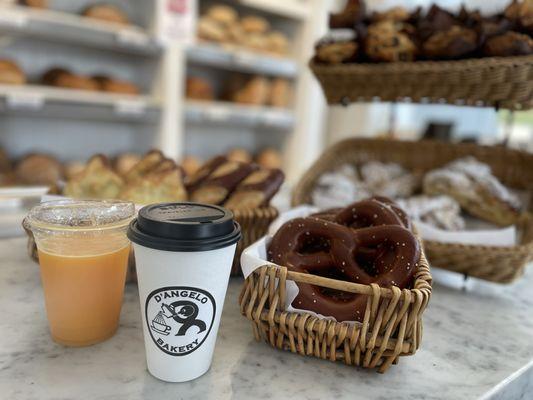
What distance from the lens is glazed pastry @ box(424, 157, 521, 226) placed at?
1.13 m

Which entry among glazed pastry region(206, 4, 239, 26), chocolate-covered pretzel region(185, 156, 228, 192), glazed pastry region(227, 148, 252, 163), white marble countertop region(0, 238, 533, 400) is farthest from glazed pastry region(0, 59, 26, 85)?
white marble countertop region(0, 238, 533, 400)

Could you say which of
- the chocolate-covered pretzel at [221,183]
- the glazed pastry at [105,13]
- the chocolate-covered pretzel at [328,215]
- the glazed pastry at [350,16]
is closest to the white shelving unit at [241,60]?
the glazed pastry at [105,13]

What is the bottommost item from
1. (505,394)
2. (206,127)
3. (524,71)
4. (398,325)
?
(505,394)

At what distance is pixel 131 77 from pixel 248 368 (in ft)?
8.15

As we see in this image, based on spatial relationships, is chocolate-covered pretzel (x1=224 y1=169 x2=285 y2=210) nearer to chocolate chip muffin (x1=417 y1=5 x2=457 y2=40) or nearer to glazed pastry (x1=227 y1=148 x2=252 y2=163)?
chocolate chip muffin (x1=417 y1=5 x2=457 y2=40)

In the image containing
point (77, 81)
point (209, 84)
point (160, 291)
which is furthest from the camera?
point (209, 84)

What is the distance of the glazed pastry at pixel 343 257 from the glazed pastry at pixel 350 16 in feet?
2.57

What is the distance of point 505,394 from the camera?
631 millimetres

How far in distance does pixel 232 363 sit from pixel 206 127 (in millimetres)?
2778

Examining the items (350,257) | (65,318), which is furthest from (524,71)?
(65,318)

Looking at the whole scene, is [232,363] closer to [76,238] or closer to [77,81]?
[76,238]

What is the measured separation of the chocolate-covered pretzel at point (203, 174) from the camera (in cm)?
106

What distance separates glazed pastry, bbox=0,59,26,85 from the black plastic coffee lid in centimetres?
195

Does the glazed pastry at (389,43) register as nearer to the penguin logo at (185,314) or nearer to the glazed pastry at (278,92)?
the penguin logo at (185,314)
